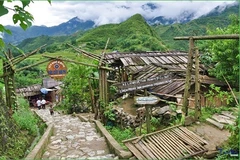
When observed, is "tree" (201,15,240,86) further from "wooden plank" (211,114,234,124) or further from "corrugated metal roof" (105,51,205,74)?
"wooden plank" (211,114,234,124)

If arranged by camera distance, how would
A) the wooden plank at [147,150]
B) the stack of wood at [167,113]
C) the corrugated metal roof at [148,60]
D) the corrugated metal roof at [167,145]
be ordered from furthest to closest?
the corrugated metal roof at [148,60]
the stack of wood at [167,113]
the corrugated metal roof at [167,145]
the wooden plank at [147,150]

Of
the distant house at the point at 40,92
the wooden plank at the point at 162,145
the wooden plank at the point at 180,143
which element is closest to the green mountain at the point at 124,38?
the distant house at the point at 40,92

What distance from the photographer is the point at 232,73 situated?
13.3 m

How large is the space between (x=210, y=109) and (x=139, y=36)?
47977 millimetres

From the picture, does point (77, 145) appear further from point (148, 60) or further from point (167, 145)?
point (148, 60)

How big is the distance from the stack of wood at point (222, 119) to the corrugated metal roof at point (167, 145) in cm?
153

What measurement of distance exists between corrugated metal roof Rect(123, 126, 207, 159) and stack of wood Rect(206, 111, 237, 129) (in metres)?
1.53

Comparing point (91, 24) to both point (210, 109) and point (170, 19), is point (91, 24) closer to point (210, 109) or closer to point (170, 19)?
point (170, 19)

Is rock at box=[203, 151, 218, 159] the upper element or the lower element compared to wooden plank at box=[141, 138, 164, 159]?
lower

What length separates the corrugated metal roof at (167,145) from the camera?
5672 millimetres

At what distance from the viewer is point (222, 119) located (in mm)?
8148

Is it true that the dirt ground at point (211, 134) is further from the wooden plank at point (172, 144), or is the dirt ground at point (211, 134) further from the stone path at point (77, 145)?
the stone path at point (77, 145)

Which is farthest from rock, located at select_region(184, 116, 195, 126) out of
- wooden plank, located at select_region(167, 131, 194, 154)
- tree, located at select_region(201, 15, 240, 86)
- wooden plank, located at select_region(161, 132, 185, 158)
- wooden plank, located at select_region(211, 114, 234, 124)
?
tree, located at select_region(201, 15, 240, 86)

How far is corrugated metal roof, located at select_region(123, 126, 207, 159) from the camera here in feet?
18.6
